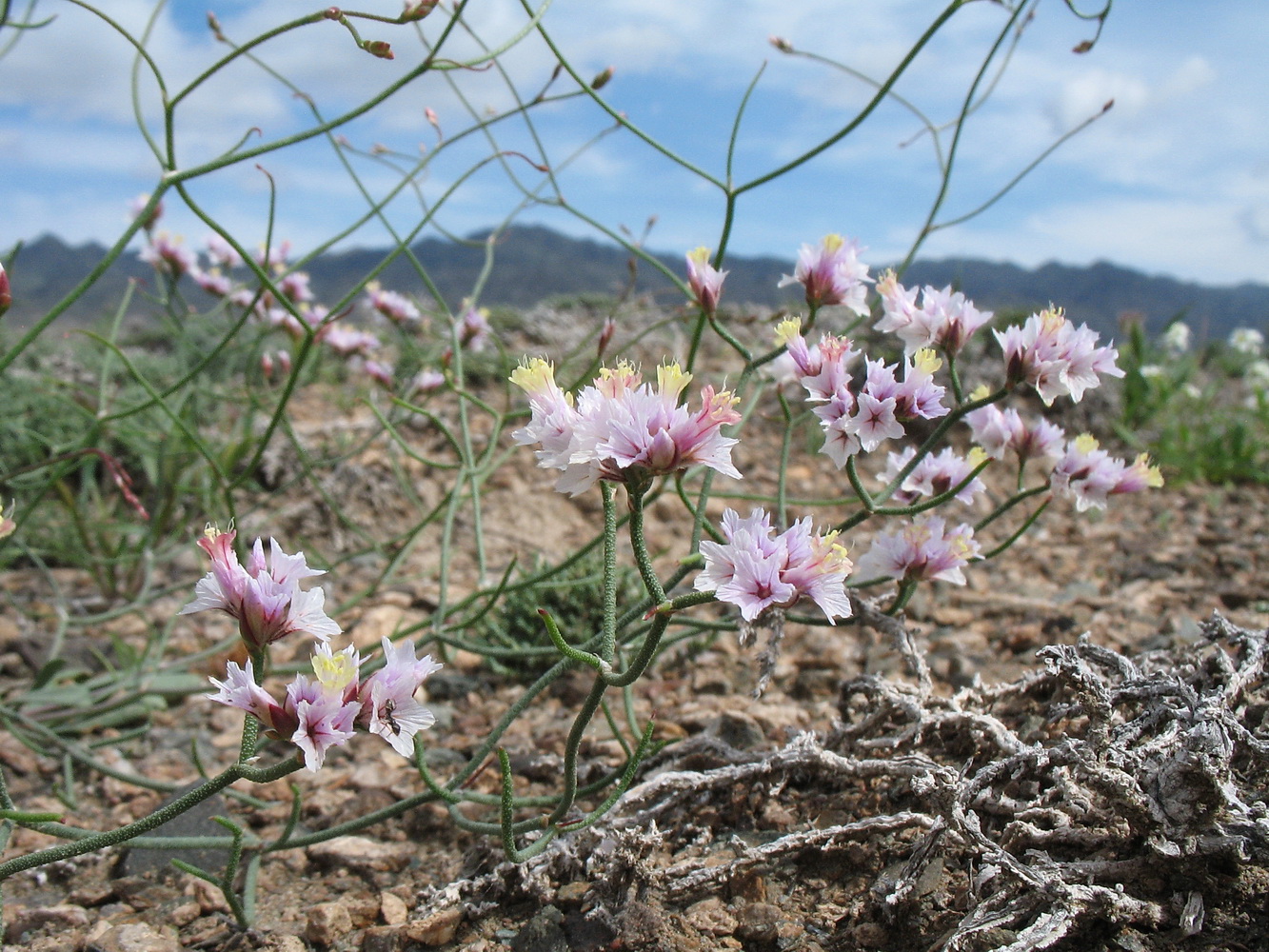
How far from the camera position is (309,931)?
177 cm

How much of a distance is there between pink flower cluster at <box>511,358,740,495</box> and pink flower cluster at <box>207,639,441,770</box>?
0.35m

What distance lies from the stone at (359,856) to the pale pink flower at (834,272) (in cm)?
153

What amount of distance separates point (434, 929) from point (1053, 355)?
154 centimetres

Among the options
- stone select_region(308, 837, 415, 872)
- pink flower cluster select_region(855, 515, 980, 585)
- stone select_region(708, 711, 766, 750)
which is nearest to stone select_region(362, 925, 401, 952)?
stone select_region(308, 837, 415, 872)

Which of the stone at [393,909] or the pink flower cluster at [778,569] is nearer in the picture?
the pink flower cluster at [778,569]

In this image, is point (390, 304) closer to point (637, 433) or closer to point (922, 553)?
point (922, 553)

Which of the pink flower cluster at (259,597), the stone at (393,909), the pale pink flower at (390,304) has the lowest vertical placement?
the stone at (393,909)

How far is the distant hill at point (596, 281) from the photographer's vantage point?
12.1ft

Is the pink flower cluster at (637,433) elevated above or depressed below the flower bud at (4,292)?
below

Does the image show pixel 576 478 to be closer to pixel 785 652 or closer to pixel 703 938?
pixel 703 938

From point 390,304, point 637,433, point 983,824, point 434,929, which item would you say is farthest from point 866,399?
point 390,304

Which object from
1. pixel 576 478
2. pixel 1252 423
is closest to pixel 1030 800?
pixel 576 478

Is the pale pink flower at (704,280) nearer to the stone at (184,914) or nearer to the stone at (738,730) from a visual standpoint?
the stone at (738,730)

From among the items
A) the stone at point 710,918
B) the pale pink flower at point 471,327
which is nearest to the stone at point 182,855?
the stone at point 710,918
